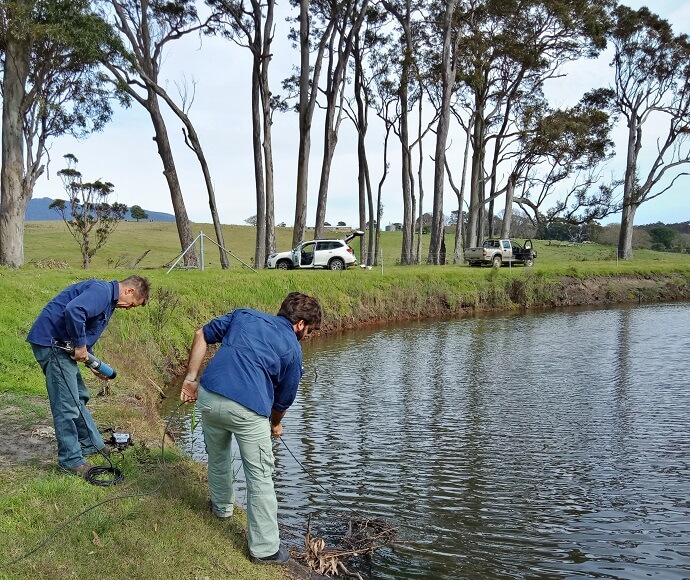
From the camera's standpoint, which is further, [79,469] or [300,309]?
[79,469]

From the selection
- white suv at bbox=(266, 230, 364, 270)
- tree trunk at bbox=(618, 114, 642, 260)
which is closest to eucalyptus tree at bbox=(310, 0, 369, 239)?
white suv at bbox=(266, 230, 364, 270)

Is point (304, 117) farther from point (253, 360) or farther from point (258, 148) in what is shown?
point (253, 360)

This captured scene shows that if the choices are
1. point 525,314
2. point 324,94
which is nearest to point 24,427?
point 525,314

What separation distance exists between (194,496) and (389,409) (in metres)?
5.68

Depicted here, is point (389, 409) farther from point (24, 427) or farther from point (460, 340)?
point (460, 340)

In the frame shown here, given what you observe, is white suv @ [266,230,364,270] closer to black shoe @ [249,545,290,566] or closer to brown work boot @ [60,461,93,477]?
brown work boot @ [60,461,93,477]

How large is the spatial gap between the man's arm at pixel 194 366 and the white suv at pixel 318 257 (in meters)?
24.0

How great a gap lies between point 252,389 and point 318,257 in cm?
2455

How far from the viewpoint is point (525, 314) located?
26094 millimetres

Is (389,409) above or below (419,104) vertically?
below

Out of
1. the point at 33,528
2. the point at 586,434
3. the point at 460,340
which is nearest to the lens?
the point at 33,528

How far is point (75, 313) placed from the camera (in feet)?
17.5

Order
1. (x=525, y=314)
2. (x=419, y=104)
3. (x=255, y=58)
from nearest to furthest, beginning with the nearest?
(x=525, y=314)
(x=255, y=58)
(x=419, y=104)

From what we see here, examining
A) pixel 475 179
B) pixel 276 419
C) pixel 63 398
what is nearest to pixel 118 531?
pixel 276 419
